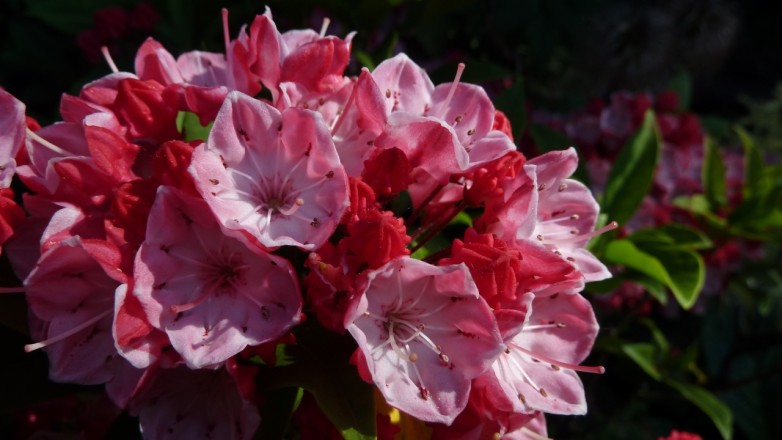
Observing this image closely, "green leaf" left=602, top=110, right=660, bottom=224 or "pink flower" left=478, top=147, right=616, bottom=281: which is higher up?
"pink flower" left=478, top=147, right=616, bottom=281

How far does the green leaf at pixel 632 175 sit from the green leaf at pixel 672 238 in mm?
60

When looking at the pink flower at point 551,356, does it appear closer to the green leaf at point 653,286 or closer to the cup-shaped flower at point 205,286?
the cup-shaped flower at point 205,286

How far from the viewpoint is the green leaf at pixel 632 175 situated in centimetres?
155

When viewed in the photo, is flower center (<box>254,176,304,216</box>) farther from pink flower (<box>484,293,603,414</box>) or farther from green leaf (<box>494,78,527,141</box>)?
green leaf (<box>494,78,527,141</box>)

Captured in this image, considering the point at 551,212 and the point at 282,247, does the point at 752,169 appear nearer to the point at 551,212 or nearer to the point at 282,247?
the point at 551,212

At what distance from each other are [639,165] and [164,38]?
1.12 meters

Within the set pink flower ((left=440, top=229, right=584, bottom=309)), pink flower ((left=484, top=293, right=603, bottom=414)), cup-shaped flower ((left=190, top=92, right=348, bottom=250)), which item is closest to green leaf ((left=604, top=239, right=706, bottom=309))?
pink flower ((left=484, top=293, right=603, bottom=414))

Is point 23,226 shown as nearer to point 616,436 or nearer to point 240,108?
point 240,108

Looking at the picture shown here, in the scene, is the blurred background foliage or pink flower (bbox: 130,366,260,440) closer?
pink flower (bbox: 130,366,260,440)

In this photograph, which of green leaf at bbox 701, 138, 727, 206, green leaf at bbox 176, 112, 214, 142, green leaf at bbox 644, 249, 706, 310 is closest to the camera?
green leaf at bbox 176, 112, 214, 142

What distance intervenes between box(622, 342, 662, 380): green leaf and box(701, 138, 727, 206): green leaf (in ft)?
1.42

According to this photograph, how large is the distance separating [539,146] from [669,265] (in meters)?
0.36

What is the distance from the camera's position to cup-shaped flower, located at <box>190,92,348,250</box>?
0.88m

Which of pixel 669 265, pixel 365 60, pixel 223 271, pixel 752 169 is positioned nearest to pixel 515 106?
pixel 365 60
